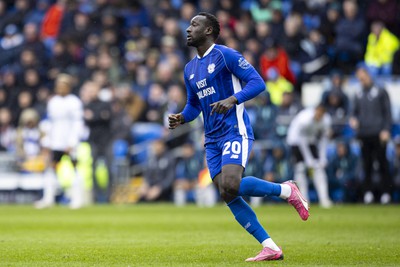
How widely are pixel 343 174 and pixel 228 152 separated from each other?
12.4m

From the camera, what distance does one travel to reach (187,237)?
1204 centimetres

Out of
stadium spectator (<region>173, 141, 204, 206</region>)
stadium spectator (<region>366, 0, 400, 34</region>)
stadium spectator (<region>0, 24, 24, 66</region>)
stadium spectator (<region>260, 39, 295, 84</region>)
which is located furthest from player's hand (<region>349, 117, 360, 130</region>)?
stadium spectator (<region>0, 24, 24, 66</region>)

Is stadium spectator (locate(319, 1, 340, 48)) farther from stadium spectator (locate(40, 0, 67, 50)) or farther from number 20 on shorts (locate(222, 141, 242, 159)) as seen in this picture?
number 20 on shorts (locate(222, 141, 242, 159))

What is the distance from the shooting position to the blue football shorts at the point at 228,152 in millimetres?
8883

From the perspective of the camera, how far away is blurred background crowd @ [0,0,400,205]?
21.3 metres

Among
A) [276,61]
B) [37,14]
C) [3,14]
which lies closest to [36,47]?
[37,14]

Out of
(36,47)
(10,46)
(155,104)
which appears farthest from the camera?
(10,46)

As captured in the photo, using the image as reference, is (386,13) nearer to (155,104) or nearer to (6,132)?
(155,104)

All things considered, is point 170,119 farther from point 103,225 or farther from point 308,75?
point 308,75

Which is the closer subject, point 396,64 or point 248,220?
point 248,220

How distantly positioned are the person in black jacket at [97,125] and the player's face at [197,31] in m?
13.2

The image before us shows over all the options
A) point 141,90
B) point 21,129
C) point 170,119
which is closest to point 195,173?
point 141,90

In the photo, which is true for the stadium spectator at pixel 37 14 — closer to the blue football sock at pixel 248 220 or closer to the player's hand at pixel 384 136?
the player's hand at pixel 384 136

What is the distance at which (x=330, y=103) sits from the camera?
67.9 ft
